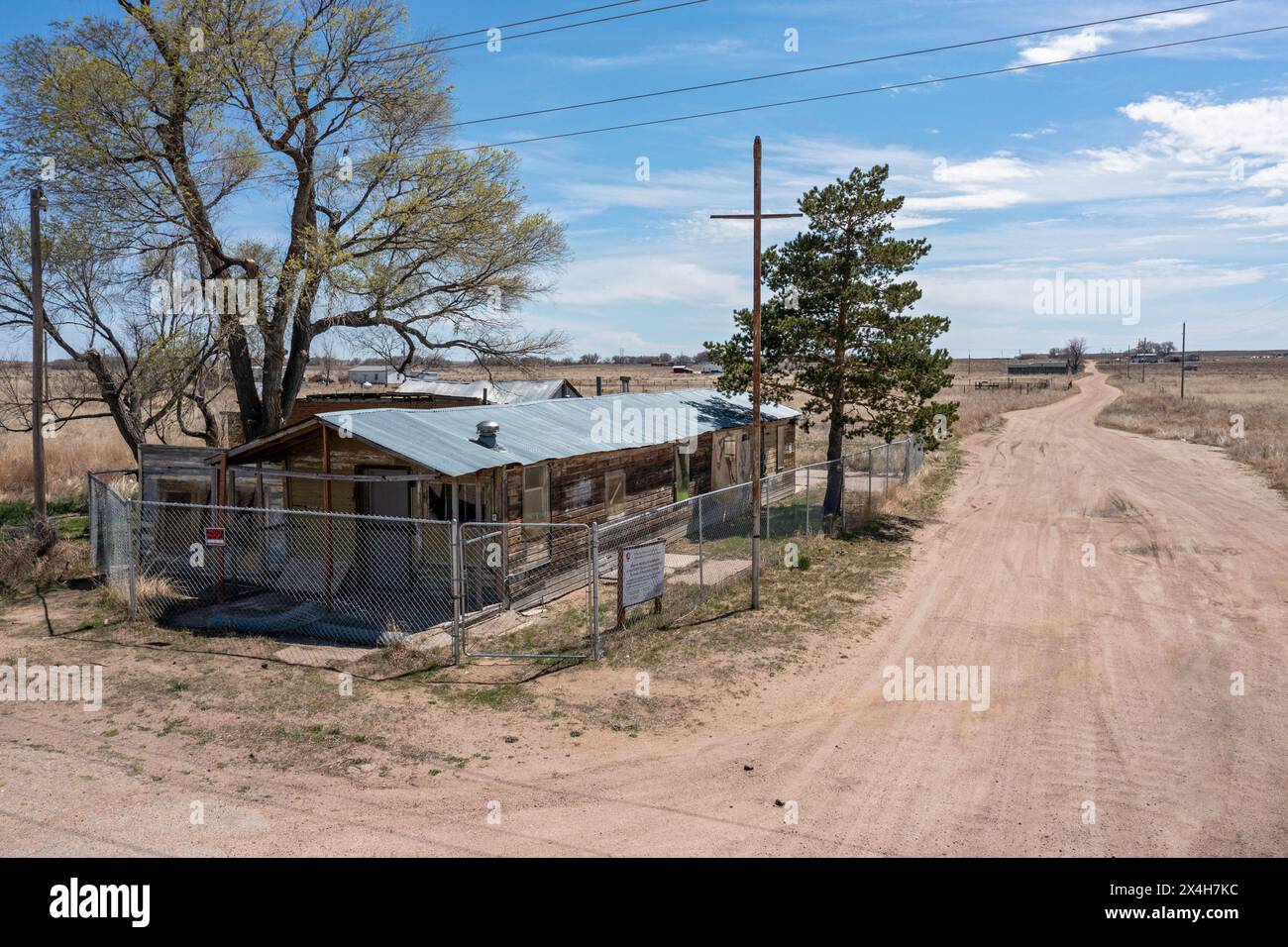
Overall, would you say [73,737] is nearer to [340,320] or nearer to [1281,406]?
[340,320]

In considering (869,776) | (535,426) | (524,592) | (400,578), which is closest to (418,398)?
(535,426)

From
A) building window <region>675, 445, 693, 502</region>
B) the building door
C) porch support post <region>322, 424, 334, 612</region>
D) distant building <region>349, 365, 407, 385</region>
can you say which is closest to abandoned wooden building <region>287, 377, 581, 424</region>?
building window <region>675, 445, 693, 502</region>

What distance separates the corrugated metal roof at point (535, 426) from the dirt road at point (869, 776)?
4957 millimetres

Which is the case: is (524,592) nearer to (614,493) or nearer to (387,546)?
(387,546)

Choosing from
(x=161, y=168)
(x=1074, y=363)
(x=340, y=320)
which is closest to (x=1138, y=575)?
(x=340, y=320)

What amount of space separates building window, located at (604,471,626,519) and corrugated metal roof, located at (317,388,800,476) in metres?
0.67

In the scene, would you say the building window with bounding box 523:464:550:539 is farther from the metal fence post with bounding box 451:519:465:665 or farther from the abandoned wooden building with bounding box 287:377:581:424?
the abandoned wooden building with bounding box 287:377:581:424

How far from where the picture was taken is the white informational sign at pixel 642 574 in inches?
493

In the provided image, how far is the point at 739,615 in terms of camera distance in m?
14.1

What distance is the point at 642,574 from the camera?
1279 cm

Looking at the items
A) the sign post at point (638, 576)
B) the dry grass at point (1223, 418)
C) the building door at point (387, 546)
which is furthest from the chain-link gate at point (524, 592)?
the dry grass at point (1223, 418)

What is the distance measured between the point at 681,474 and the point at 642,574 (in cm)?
944

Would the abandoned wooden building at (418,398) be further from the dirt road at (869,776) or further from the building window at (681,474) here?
the dirt road at (869,776)

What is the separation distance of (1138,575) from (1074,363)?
474 feet
